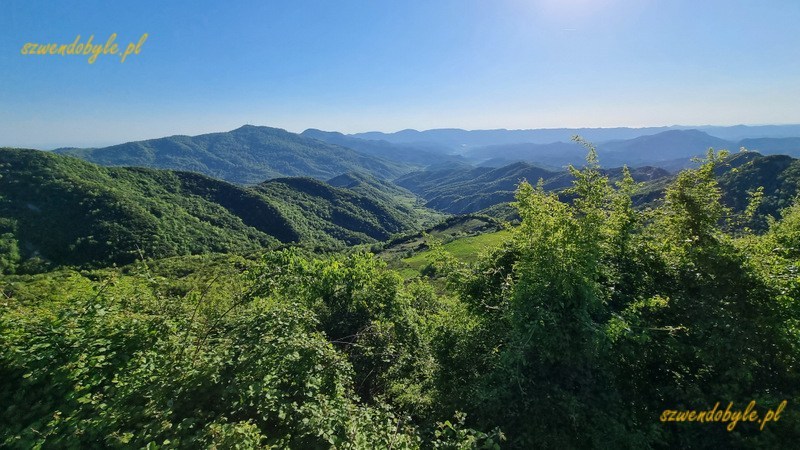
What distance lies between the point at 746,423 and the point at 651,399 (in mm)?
2164

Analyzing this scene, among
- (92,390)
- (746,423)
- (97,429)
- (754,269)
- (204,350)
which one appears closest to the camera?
(97,429)

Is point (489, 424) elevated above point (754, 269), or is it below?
below

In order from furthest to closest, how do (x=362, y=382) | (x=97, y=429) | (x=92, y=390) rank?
(x=362, y=382) → (x=92, y=390) → (x=97, y=429)

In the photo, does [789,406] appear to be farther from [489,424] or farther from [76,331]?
[76,331]

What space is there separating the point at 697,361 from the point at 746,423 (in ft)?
6.01

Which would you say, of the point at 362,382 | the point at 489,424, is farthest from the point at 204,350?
the point at 489,424

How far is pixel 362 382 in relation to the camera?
46.0 feet

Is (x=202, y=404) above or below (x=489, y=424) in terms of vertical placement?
above

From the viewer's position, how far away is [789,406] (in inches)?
359

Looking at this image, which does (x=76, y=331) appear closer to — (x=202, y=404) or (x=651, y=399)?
(x=202, y=404)

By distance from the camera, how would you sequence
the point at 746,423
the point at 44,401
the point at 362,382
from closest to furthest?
the point at 44,401, the point at 746,423, the point at 362,382

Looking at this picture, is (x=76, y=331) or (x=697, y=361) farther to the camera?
(x=697, y=361)

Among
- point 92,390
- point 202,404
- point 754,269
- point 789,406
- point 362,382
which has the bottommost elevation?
point 362,382

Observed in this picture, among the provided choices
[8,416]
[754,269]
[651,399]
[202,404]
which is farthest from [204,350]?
[754,269]
